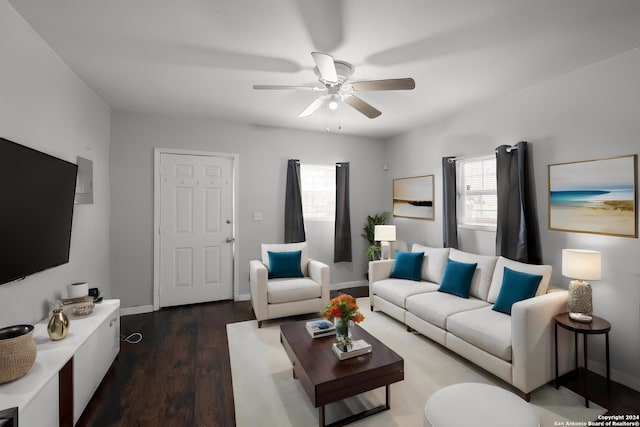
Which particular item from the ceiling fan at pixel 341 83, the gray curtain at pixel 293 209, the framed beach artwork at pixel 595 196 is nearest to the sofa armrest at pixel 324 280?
the gray curtain at pixel 293 209

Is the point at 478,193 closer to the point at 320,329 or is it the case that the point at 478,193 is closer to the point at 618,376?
the point at 618,376

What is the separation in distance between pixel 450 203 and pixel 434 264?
87 cm

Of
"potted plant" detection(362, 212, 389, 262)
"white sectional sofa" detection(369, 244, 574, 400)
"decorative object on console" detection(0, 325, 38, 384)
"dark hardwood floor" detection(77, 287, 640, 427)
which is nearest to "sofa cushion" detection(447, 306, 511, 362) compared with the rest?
"white sectional sofa" detection(369, 244, 574, 400)

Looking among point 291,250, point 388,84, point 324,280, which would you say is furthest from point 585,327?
point 291,250

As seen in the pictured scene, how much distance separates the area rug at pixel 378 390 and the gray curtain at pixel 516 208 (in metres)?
1.27

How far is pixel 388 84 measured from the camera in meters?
2.28

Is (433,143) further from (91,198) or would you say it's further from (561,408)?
(91,198)

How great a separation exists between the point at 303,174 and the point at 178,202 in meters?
1.95

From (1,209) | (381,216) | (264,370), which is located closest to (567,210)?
(381,216)

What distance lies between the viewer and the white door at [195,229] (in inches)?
160

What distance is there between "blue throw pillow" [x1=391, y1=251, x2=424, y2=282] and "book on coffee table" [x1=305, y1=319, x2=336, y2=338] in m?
1.63

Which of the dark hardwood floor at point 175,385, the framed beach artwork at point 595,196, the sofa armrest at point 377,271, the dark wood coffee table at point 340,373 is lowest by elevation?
the dark hardwood floor at point 175,385

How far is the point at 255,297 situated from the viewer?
140 inches

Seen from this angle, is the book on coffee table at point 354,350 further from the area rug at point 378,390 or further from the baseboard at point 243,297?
the baseboard at point 243,297
